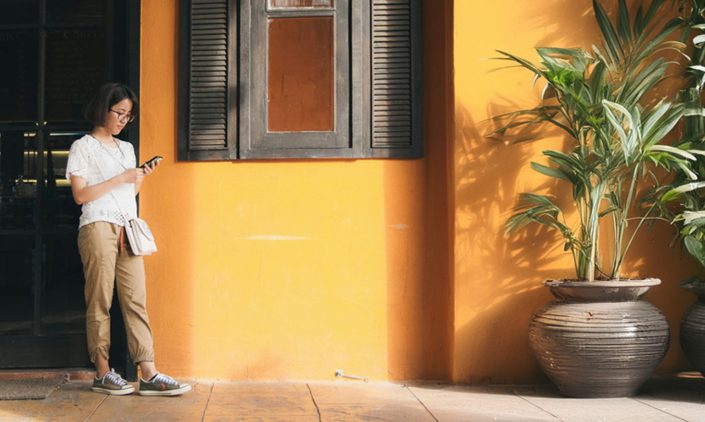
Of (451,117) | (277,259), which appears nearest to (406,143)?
(451,117)

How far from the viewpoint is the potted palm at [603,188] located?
348 cm

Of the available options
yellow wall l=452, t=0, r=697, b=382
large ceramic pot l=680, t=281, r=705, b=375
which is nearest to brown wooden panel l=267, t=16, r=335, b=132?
yellow wall l=452, t=0, r=697, b=382

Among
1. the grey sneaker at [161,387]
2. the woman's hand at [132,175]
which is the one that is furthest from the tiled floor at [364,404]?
the woman's hand at [132,175]

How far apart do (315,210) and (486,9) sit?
1306 mm

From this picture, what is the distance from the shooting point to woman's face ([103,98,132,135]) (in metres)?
3.68

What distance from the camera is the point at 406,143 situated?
4.09 m

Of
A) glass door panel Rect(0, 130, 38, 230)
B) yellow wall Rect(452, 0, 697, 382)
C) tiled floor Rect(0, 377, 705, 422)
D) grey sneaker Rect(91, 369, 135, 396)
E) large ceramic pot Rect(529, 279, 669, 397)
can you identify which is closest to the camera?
tiled floor Rect(0, 377, 705, 422)

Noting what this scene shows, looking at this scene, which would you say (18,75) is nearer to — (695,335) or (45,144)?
(45,144)

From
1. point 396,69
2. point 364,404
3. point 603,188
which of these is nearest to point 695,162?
point 603,188

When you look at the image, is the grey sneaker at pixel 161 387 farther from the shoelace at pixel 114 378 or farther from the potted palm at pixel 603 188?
the potted palm at pixel 603 188

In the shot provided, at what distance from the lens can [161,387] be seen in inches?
144

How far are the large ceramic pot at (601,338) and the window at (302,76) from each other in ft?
3.67

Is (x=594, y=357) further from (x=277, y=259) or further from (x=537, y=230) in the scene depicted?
(x=277, y=259)

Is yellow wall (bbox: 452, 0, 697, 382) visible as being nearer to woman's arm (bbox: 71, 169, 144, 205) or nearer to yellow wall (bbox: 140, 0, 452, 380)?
yellow wall (bbox: 140, 0, 452, 380)
